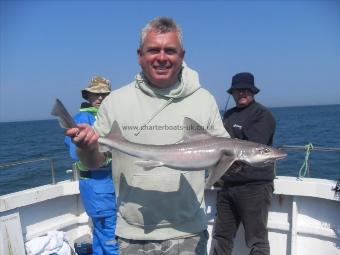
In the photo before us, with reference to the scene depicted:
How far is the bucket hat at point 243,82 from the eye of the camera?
5719 millimetres

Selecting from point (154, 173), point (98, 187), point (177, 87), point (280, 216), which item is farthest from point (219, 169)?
point (280, 216)

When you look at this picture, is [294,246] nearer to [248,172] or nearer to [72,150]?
[248,172]

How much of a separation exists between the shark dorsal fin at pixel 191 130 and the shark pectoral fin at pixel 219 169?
281 millimetres

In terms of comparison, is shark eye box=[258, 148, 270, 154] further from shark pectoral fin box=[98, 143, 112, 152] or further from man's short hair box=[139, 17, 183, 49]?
shark pectoral fin box=[98, 143, 112, 152]

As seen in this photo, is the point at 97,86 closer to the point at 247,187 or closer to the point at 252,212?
the point at 247,187

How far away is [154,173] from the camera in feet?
10.3

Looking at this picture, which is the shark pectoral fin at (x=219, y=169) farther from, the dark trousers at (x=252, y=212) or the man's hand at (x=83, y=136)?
the dark trousers at (x=252, y=212)

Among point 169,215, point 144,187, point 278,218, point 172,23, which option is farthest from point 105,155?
point 278,218

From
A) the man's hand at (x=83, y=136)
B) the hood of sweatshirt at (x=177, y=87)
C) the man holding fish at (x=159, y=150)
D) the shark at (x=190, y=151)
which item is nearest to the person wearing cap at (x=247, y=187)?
the shark at (x=190, y=151)

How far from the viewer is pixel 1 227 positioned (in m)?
5.43

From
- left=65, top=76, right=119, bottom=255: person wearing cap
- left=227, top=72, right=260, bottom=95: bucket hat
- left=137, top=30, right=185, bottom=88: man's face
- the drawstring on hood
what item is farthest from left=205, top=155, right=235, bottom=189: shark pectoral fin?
left=227, top=72, right=260, bottom=95: bucket hat

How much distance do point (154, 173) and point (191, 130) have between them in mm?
455

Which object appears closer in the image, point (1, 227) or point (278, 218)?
point (1, 227)

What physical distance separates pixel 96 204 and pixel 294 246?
300 centimetres
